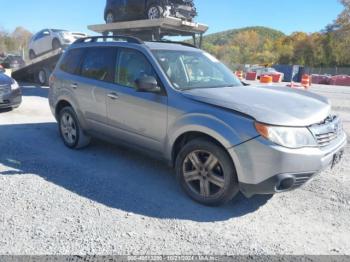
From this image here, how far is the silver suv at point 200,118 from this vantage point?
328 centimetres

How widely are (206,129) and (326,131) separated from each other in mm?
1261

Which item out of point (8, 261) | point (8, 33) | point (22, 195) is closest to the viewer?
point (8, 261)

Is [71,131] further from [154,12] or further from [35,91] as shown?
[35,91]

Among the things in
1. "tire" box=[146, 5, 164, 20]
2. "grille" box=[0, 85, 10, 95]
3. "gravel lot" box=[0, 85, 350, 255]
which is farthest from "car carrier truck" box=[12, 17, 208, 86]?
"gravel lot" box=[0, 85, 350, 255]

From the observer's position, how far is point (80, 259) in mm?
2799

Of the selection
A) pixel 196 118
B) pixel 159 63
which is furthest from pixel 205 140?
pixel 159 63

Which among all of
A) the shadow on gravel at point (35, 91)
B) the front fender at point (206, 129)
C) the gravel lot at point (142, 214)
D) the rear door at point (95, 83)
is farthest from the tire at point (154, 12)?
the front fender at point (206, 129)

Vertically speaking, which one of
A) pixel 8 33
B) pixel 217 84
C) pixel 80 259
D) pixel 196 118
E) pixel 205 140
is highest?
pixel 8 33

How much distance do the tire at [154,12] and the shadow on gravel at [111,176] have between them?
22.9 feet

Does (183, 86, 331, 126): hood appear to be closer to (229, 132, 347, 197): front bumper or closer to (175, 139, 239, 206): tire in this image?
(229, 132, 347, 197): front bumper

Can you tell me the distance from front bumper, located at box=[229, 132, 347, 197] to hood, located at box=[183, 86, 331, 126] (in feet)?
0.89

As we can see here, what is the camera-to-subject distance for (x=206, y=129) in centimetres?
361

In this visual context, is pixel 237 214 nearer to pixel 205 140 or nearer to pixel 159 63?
pixel 205 140

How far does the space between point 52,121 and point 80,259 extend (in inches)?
234
